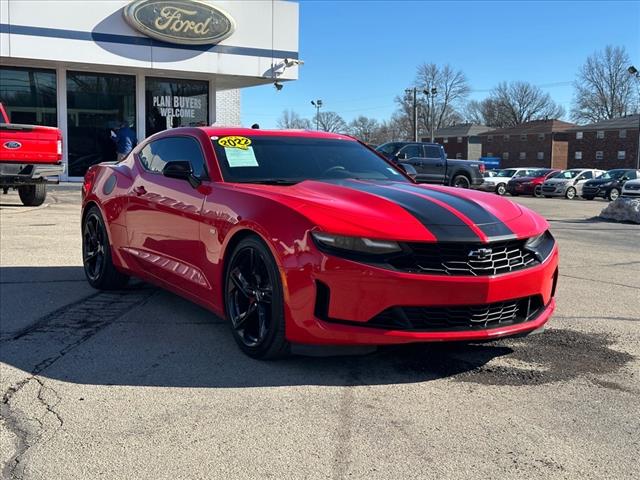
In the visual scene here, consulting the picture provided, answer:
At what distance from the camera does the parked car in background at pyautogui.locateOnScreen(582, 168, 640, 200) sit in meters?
30.2

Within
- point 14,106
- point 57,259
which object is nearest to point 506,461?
point 57,259

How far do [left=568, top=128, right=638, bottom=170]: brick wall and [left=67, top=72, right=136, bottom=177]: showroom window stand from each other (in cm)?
6106

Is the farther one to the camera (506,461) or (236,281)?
(236,281)

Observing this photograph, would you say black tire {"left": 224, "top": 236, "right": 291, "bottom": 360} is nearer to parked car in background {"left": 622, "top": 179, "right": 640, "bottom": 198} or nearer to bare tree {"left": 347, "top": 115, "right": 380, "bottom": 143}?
parked car in background {"left": 622, "top": 179, "right": 640, "bottom": 198}

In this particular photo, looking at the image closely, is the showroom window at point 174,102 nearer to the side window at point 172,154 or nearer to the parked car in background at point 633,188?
the parked car in background at point 633,188

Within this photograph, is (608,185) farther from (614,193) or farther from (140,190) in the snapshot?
(140,190)

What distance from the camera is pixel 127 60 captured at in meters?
18.8

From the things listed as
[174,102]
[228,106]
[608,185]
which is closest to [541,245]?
[174,102]

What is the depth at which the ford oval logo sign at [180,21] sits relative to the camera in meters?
18.6

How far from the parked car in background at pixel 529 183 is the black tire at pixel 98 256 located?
2995 cm

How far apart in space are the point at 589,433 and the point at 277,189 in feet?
7.88

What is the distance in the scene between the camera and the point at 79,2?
59.1 ft

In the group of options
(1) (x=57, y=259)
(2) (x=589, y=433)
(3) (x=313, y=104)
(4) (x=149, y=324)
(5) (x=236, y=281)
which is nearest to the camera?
(2) (x=589, y=433)

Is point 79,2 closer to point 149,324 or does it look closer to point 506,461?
point 149,324
